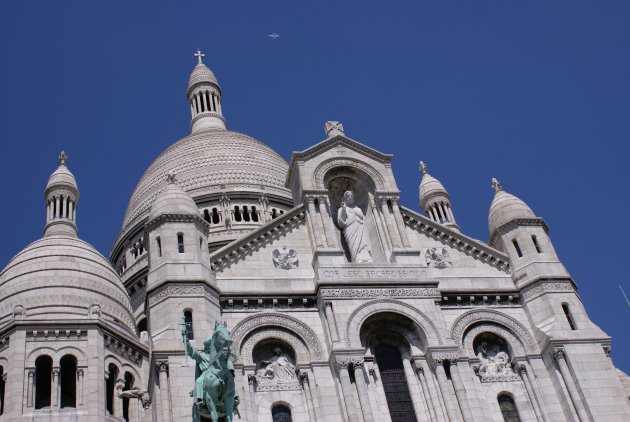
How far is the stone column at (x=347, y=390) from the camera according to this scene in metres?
27.4

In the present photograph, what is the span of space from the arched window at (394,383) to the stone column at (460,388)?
4.67ft

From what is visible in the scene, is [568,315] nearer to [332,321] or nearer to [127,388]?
[332,321]

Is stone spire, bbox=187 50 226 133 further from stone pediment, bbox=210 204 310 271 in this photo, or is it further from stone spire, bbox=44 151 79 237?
stone pediment, bbox=210 204 310 271

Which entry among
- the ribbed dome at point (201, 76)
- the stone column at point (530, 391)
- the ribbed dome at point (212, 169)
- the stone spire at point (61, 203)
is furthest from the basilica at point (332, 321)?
the ribbed dome at point (201, 76)

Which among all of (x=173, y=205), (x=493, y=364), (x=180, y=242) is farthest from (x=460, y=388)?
(x=173, y=205)

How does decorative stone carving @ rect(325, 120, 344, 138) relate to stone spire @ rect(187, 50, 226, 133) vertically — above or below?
below

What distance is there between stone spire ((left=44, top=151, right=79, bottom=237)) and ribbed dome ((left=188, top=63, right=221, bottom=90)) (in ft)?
72.4

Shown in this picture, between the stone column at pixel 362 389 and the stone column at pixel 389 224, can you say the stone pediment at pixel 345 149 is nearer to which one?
the stone column at pixel 389 224

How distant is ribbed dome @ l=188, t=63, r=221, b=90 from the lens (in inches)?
2677

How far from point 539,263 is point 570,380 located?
4.56m

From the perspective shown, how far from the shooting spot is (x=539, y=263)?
3244 centimetres

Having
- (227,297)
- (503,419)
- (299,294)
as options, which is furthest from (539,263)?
(227,297)

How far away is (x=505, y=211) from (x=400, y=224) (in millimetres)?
4013

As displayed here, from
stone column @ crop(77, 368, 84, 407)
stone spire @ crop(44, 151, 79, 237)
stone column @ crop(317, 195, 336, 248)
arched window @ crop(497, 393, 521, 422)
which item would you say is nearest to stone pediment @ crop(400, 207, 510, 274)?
stone column @ crop(317, 195, 336, 248)
